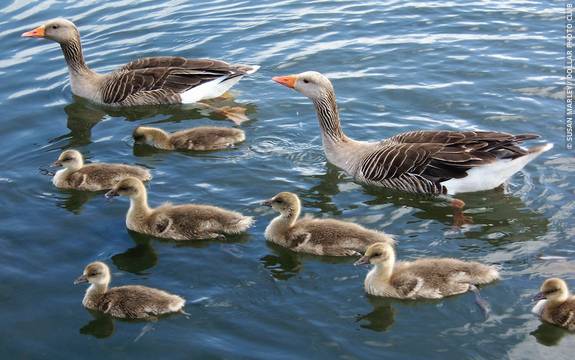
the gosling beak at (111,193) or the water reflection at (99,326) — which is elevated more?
the gosling beak at (111,193)

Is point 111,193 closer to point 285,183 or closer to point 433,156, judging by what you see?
point 285,183

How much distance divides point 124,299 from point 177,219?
5.80 ft

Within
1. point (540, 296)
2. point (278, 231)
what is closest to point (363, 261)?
point (278, 231)

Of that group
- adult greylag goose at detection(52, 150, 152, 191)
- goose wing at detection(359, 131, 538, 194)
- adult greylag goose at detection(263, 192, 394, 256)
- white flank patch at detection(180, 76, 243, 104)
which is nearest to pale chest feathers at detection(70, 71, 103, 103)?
white flank patch at detection(180, 76, 243, 104)

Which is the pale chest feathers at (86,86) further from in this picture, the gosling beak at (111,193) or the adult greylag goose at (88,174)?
the gosling beak at (111,193)

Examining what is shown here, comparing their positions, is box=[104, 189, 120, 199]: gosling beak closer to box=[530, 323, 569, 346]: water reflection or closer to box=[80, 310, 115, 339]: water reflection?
box=[80, 310, 115, 339]: water reflection

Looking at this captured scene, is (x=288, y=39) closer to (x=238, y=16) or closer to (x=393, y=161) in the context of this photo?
(x=238, y=16)

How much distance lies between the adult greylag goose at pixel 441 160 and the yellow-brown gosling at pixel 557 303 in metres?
3.02

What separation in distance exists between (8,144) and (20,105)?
73.9 inches

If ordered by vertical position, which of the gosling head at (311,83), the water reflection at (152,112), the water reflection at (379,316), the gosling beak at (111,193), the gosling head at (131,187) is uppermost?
the gosling head at (311,83)

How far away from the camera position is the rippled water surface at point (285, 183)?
30.4 ft

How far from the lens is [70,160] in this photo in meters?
12.7

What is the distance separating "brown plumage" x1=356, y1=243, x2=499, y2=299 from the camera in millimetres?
9664

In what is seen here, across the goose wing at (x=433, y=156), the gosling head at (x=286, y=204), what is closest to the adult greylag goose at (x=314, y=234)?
the gosling head at (x=286, y=204)
